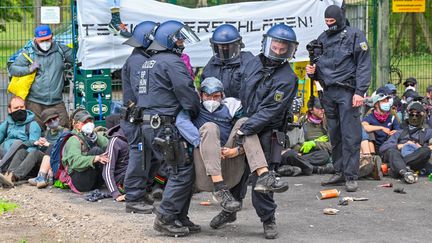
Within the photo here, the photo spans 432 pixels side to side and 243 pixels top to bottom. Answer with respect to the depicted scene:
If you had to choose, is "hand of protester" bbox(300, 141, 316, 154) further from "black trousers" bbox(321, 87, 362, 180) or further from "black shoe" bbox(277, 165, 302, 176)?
"black trousers" bbox(321, 87, 362, 180)

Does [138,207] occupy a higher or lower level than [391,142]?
lower

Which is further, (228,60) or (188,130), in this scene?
(228,60)

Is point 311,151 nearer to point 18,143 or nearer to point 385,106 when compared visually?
point 385,106

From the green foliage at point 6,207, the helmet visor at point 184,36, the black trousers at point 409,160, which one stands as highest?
the helmet visor at point 184,36

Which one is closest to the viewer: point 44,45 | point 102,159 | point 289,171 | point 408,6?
point 102,159

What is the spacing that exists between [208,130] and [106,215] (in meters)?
2.08

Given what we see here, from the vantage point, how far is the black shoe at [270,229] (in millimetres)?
8898

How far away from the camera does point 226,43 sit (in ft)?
34.3

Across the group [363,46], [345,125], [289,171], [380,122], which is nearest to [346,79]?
[363,46]

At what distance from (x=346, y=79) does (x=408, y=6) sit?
4376 mm

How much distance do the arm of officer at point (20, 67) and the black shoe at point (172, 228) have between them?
15.5 ft

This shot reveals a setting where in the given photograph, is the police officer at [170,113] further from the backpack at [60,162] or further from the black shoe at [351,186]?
the black shoe at [351,186]

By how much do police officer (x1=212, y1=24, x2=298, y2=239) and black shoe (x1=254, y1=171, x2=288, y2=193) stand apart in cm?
5

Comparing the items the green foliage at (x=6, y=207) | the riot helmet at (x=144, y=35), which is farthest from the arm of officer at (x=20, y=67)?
the riot helmet at (x=144, y=35)
